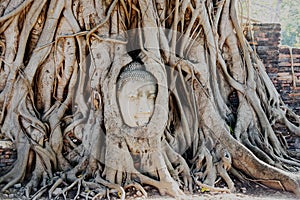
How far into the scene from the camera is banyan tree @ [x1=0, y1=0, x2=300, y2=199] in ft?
12.0

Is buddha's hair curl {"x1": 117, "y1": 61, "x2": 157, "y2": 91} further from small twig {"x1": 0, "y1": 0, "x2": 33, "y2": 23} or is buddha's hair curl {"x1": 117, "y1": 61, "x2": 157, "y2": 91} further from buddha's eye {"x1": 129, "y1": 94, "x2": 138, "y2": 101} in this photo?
small twig {"x1": 0, "y1": 0, "x2": 33, "y2": 23}

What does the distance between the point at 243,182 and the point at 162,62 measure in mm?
1357

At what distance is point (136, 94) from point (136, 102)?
73mm

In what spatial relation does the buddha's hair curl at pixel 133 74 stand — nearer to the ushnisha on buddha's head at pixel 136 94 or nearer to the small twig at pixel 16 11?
the ushnisha on buddha's head at pixel 136 94

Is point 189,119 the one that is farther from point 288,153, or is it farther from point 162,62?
point 288,153

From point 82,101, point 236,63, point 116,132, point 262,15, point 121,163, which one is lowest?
point 121,163

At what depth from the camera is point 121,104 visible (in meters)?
3.74

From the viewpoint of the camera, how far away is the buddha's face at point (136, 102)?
373 centimetres

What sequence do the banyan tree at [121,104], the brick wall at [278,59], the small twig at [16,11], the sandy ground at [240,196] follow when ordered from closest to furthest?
the sandy ground at [240,196] < the banyan tree at [121,104] < the small twig at [16,11] < the brick wall at [278,59]

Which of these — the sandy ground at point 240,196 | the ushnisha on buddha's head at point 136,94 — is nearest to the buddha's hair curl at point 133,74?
the ushnisha on buddha's head at point 136,94

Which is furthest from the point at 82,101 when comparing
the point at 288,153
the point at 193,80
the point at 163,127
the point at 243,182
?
the point at 288,153

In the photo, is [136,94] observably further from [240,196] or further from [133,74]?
[240,196]

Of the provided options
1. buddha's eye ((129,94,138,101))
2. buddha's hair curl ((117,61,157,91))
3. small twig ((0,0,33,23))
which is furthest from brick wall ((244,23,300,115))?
small twig ((0,0,33,23))

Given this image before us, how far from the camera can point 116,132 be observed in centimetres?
365
